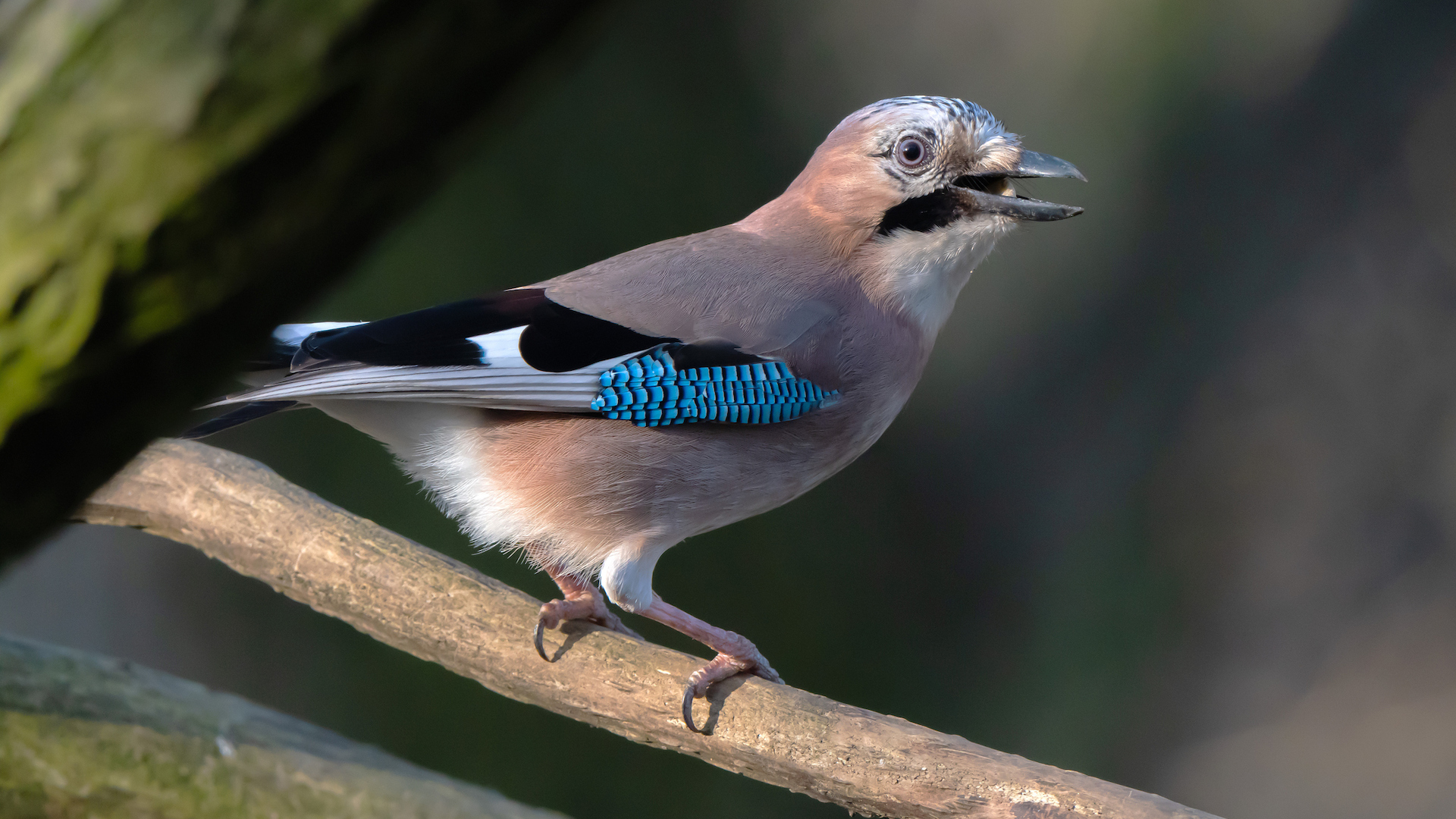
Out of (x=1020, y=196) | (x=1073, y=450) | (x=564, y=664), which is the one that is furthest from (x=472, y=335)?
(x=1073, y=450)

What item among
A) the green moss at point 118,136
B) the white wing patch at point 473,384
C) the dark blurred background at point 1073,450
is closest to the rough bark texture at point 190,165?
the green moss at point 118,136

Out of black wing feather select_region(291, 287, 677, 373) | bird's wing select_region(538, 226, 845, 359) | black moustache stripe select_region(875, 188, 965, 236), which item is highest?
black moustache stripe select_region(875, 188, 965, 236)

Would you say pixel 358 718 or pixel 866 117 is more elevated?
pixel 866 117

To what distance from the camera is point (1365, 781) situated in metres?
4.04

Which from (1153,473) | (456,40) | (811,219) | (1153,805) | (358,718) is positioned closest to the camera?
(456,40)

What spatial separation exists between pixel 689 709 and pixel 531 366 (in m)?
0.63

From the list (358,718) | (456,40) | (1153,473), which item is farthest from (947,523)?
(456,40)

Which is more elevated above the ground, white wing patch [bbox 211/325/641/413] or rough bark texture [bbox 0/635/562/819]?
white wing patch [bbox 211/325/641/413]

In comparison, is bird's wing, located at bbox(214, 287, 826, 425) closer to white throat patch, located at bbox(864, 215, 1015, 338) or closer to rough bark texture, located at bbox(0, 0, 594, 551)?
white throat patch, located at bbox(864, 215, 1015, 338)

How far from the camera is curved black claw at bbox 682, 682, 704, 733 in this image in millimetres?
1776

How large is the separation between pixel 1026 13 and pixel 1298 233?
1276 mm

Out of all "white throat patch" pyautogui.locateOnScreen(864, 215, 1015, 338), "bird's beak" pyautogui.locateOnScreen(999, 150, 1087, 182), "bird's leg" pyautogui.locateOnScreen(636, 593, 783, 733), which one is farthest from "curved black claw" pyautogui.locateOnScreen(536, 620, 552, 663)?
"bird's beak" pyautogui.locateOnScreen(999, 150, 1087, 182)

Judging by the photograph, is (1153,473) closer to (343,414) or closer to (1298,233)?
(1298,233)

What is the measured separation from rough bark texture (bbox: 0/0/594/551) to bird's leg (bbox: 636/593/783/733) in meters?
1.29
